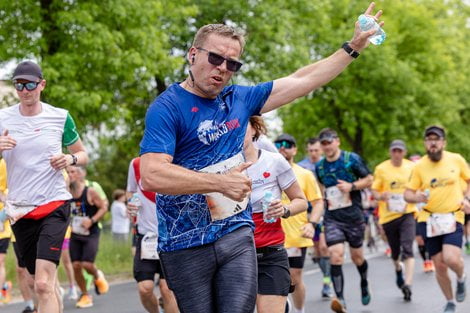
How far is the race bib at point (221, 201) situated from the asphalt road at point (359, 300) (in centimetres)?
696

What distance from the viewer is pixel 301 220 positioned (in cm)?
1123

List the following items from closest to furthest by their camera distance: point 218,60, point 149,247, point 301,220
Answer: point 218,60 → point 149,247 → point 301,220

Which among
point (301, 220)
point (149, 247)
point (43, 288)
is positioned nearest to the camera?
point (43, 288)

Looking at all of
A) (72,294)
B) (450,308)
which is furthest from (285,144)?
(72,294)

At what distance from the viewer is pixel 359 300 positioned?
44.9 feet

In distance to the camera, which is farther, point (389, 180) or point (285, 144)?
point (389, 180)

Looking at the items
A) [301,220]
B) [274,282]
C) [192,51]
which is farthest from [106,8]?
[192,51]

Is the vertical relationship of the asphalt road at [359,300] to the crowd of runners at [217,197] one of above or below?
below

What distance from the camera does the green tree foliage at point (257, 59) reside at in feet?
73.0

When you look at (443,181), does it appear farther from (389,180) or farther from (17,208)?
(17,208)

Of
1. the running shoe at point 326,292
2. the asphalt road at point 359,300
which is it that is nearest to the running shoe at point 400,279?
the asphalt road at point 359,300

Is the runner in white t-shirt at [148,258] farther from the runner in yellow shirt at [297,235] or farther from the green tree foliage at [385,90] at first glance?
the green tree foliage at [385,90]

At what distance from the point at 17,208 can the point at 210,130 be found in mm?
3386

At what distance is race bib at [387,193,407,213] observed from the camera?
15.2m
